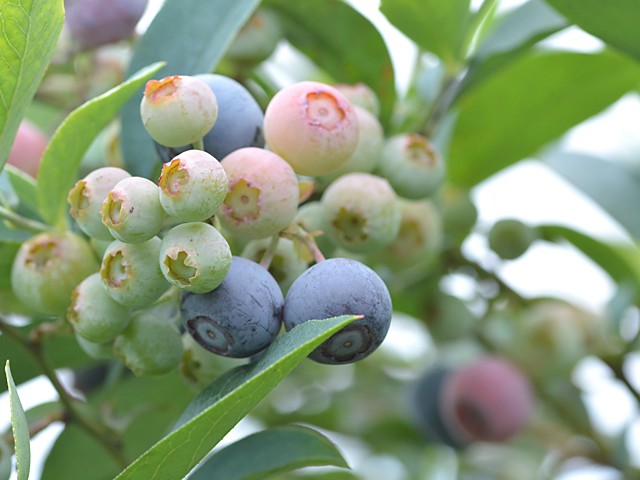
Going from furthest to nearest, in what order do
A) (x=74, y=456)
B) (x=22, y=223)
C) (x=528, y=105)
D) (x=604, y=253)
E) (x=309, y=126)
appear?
(x=604, y=253) < (x=528, y=105) < (x=74, y=456) < (x=22, y=223) < (x=309, y=126)

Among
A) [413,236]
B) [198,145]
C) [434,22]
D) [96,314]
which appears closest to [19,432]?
[96,314]

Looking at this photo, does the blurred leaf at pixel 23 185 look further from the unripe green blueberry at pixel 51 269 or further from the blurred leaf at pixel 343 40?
the blurred leaf at pixel 343 40

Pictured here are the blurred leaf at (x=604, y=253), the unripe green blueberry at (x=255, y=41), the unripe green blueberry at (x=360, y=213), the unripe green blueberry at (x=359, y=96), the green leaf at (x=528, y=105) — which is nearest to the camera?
the unripe green blueberry at (x=360, y=213)

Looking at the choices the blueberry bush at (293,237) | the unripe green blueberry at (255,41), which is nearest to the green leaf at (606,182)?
the blueberry bush at (293,237)

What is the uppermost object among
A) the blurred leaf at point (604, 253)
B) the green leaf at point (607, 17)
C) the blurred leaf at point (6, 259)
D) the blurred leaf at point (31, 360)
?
the green leaf at point (607, 17)

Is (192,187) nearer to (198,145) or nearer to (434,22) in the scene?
(198,145)

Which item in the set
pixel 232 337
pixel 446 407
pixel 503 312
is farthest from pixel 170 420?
pixel 446 407

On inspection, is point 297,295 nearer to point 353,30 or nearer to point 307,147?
point 307,147

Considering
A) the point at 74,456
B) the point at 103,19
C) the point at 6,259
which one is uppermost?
the point at 103,19
